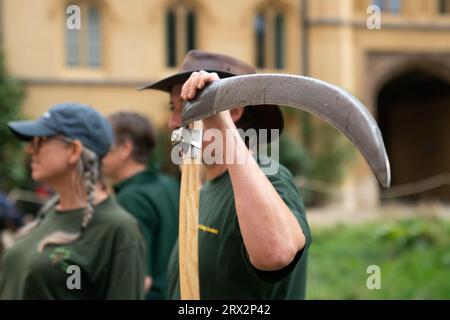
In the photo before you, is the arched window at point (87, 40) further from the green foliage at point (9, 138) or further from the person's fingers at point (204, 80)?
the person's fingers at point (204, 80)

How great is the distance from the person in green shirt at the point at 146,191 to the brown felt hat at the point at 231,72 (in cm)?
156

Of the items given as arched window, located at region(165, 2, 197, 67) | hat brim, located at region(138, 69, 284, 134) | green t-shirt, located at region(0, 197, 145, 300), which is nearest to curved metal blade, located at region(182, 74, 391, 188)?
Result: hat brim, located at region(138, 69, 284, 134)

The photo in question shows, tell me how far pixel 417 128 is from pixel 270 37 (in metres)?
6.46

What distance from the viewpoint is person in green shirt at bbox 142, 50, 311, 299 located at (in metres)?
1.68

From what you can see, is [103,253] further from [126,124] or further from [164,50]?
[164,50]

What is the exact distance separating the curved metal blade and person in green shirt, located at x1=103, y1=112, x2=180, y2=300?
209 centimetres

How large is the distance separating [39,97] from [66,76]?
924 mm

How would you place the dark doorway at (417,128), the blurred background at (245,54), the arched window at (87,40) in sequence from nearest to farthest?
the blurred background at (245,54), the arched window at (87,40), the dark doorway at (417,128)

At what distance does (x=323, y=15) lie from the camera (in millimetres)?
21078

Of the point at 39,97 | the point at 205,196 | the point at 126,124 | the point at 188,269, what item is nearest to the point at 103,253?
the point at 205,196

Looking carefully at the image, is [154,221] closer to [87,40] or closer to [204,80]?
[204,80]

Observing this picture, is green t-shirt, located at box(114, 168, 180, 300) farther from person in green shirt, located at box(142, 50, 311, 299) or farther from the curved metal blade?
the curved metal blade

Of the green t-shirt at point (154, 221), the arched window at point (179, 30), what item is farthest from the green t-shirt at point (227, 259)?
the arched window at point (179, 30)

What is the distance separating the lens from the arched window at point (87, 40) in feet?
68.1
